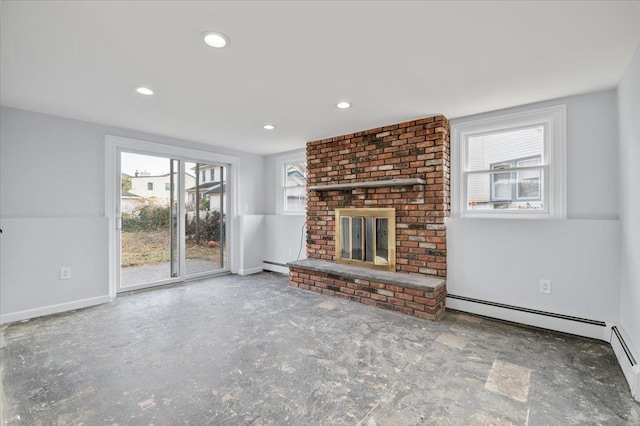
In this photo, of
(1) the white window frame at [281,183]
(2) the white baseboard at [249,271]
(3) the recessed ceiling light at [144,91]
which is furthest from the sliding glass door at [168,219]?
(3) the recessed ceiling light at [144,91]

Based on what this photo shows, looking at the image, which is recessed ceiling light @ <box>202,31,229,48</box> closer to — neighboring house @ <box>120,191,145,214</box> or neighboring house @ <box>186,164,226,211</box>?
neighboring house @ <box>120,191,145,214</box>

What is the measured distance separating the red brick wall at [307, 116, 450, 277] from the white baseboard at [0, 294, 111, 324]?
3.01m

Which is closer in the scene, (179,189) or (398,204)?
(398,204)

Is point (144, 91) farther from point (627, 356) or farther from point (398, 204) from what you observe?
point (627, 356)

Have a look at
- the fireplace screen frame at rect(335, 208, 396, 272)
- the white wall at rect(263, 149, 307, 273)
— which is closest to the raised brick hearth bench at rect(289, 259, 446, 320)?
the fireplace screen frame at rect(335, 208, 396, 272)

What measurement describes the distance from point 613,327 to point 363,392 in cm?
237

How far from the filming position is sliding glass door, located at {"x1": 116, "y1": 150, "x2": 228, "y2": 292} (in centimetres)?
413

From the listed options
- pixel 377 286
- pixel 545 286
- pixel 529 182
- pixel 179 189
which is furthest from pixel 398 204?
pixel 179 189

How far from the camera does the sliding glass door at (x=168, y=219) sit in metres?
4.13

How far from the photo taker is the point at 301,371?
2.12 m

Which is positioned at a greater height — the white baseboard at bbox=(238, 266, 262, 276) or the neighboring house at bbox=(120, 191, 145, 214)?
the neighboring house at bbox=(120, 191, 145, 214)

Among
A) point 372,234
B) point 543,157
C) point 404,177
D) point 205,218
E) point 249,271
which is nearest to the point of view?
point 543,157

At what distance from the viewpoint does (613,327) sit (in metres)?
2.55

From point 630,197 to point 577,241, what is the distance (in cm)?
65
